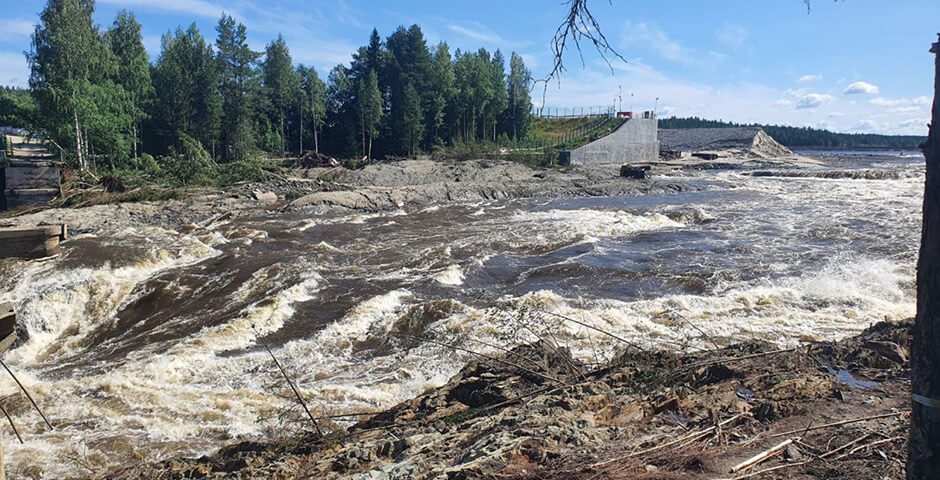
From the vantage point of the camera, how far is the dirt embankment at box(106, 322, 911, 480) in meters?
3.84

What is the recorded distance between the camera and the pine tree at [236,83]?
38.6 meters

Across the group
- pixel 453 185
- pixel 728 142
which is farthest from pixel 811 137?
pixel 453 185

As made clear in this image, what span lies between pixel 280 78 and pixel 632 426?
157 feet

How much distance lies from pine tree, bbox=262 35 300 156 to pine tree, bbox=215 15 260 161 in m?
7.00

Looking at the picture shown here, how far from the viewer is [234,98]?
39.2 meters

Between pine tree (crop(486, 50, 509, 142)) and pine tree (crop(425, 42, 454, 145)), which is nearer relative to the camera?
pine tree (crop(425, 42, 454, 145))

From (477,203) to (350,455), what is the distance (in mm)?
24189

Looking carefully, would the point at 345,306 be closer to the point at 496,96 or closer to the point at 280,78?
the point at 280,78

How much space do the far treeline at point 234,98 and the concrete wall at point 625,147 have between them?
11.1 meters

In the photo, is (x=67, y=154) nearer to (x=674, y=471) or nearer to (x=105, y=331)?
(x=105, y=331)

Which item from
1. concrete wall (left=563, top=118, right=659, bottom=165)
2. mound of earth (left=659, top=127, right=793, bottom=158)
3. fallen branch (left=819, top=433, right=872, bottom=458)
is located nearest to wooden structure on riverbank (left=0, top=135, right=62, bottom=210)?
fallen branch (left=819, top=433, right=872, bottom=458)

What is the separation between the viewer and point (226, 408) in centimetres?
694

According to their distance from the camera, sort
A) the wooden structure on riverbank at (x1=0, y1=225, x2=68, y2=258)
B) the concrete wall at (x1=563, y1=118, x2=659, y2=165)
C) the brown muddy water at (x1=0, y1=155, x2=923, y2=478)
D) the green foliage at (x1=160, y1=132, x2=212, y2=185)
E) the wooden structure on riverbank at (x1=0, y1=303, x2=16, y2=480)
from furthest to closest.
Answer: the concrete wall at (x1=563, y1=118, x2=659, y2=165)
the green foliage at (x1=160, y1=132, x2=212, y2=185)
the wooden structure on riverbank at (x1=0, y1=225, x2=68, y2=258)
the brown muddy water at (x1=0, y1=155, x2=923, y2=478)
the wooden structure on riverbank at (x1=0, y1=303, x2=16, y2=480)

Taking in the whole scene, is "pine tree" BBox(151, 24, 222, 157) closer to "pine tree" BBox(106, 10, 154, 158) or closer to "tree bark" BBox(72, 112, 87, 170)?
"pine tree" BBox(106, 10, 154, 158)
